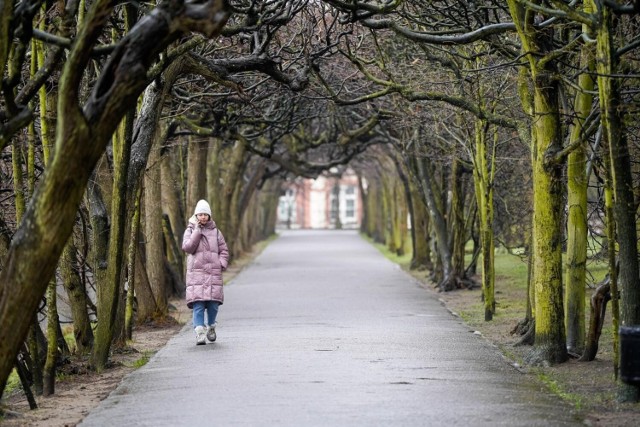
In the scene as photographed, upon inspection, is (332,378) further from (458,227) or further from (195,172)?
(195,172)

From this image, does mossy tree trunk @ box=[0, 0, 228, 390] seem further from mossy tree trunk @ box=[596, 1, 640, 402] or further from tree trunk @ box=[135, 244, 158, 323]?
tree trunk @ box=[135, 244, 158, 323]

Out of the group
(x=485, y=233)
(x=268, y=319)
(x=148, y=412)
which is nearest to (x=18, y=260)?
(x=148, y=412)

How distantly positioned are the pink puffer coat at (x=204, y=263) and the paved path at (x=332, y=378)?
2.45 ft

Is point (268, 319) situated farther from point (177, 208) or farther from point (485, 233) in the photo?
point (177, 208)

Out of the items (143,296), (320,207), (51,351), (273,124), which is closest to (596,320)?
(51,351)

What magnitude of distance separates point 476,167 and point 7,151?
930cm

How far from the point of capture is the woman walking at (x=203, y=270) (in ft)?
55.5

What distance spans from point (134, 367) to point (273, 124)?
12.9m

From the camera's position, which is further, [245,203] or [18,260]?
[245,203]

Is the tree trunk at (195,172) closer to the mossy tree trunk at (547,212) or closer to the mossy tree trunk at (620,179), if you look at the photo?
the mossy tree trunk at (547,212)

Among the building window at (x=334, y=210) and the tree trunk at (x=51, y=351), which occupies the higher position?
the building window at (x=334, y=210)

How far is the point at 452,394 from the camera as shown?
38.9 feet

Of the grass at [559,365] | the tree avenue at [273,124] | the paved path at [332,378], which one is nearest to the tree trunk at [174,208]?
the tree avenue at [273,124]

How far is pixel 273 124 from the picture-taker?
27.6m
